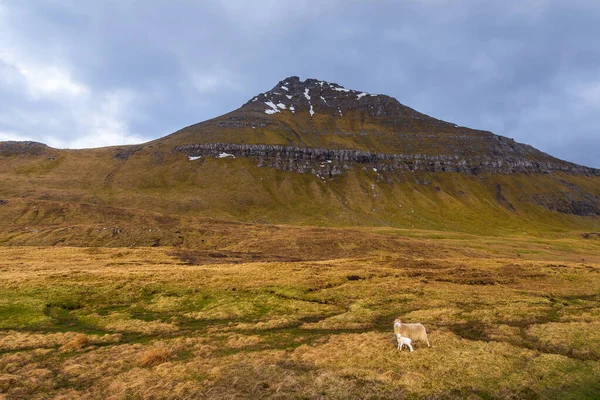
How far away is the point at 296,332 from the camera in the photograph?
27016mm

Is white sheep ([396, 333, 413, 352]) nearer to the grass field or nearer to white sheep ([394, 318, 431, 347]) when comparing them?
white sheep ([394, 318, 431, 347])

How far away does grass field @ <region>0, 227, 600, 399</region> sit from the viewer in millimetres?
17125

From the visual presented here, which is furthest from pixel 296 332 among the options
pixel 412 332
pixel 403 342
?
pixel 412 332

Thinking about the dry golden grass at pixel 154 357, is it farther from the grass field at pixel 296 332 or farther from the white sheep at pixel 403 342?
the white sheep at pixel 403 342

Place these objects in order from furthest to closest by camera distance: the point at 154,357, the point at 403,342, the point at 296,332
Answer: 1. the point at 296,332
2. the point at 403,342
3. the point at 154,357

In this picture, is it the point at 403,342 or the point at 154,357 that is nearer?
the point at 154,357

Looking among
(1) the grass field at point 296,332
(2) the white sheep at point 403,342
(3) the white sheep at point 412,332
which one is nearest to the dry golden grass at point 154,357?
(1) the grass field at point 296,332

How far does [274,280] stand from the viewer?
46.6 metres

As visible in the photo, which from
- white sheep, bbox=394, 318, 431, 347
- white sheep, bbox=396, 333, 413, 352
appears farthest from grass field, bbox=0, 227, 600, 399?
white sheep, bbox=394, 318, 431, 347

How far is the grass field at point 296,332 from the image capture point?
1712cm

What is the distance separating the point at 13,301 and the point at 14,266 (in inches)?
1034

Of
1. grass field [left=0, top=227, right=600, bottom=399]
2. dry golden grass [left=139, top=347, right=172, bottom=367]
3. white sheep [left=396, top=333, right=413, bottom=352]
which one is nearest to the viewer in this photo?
grass field [left=0, top=227, right=600, bottom=399]

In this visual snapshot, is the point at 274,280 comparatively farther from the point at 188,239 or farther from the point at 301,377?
the point at 188,239

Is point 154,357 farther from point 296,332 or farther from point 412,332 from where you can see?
point 412,332
